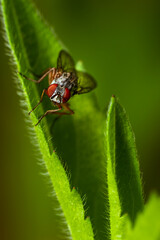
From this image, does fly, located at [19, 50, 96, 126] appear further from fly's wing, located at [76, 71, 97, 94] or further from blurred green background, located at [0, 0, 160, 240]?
blurred green background, located at [0, 0, 160, 240]

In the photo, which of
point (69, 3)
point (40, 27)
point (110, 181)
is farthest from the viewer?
point (69, 3)

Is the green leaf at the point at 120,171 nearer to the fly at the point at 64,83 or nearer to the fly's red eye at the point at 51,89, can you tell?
the fly at the point at 64,83

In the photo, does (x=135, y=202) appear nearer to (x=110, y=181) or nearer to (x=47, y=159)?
(x=110, y=181)

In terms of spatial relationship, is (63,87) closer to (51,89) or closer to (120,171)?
(51,89)

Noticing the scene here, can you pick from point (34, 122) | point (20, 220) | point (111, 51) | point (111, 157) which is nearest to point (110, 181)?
point (111, 157)

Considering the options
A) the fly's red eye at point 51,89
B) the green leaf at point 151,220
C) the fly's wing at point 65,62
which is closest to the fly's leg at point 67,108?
the fly's red eye at point 51,89

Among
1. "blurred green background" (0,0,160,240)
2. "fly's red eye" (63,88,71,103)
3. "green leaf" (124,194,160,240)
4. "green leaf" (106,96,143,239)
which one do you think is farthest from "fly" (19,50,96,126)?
"blurred green background" (0,0,160,240)

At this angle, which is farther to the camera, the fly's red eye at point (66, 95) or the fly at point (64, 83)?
the fly's red eye at point (66, 95)
